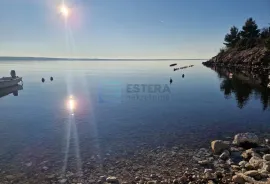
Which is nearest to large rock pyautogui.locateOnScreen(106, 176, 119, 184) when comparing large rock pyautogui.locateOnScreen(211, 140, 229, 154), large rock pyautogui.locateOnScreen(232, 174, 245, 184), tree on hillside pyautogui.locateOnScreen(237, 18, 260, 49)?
large rock pyautogui.locateOnScreen(232, 174, 245, 184)

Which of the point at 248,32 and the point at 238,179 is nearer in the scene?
the point at 238,179

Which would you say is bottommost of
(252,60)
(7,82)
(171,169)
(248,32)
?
(171,169)

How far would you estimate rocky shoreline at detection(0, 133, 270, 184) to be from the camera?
37.7 feet

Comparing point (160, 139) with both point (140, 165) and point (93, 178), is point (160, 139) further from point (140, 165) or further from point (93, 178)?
point (93, 178)

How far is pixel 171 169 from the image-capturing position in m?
12.8

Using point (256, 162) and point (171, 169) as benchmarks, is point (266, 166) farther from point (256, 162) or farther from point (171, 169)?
point (171, 169)

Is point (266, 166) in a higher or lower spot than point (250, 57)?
lower

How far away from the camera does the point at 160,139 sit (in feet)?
59.5

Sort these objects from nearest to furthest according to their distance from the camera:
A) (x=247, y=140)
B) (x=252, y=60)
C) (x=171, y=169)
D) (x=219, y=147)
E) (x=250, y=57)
Result: (x=171, y=169)
(x=219, y=147)
(x=247, y=140)
(x=252, y=60)
(x=250, y=57)

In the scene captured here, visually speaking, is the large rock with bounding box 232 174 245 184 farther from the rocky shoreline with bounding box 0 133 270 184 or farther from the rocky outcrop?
the rocky outcrop

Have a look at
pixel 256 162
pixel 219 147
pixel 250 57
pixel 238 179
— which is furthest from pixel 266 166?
pixel 250 57

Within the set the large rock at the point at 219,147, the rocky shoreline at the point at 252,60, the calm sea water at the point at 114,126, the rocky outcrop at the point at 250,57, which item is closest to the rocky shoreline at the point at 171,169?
the large rock at the point at 219,147

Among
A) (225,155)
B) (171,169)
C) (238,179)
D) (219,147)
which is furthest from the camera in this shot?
(219,147)

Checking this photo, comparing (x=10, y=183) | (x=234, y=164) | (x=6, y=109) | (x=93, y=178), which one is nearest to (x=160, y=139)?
(x=234, y=164)
